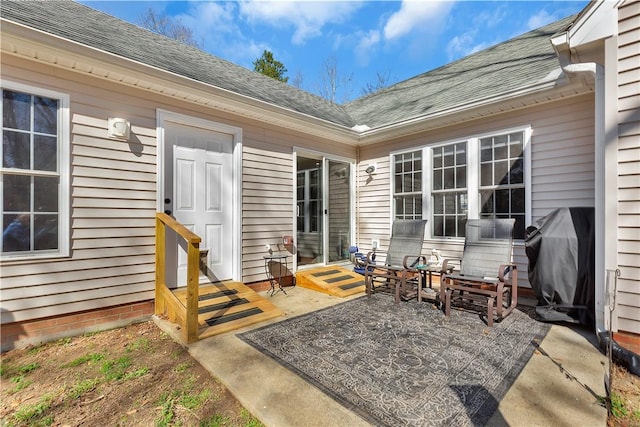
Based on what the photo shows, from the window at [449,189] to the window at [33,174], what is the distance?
16.9 ft

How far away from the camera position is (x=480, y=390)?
201cm

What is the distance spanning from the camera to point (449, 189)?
488cm

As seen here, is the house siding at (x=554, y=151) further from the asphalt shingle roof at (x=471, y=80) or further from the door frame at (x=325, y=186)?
the door frame at (x=325, y=186)

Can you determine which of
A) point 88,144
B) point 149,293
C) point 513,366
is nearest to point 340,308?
point 513,366

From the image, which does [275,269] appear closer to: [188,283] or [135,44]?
[188,283]

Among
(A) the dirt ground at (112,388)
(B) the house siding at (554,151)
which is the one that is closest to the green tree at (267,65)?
(B) the house siding at (554,151)

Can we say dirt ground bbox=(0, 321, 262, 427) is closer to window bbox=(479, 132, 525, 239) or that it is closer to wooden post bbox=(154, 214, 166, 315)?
wooden post bbox=(154, 214, 166, 315)

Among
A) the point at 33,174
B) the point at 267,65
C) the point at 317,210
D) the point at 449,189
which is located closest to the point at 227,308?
the point at 33,174

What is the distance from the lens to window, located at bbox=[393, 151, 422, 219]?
532 centimetres

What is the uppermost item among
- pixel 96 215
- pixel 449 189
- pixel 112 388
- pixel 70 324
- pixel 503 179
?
pixel 503 179

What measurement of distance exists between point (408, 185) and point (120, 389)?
16.2ft

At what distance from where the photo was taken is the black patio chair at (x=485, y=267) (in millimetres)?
3525

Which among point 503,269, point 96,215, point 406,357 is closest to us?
point 406,357

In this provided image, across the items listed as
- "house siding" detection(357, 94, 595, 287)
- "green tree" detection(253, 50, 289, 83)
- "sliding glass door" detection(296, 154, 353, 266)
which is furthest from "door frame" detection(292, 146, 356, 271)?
"green tree" detection(253, 50, 289, 83)
